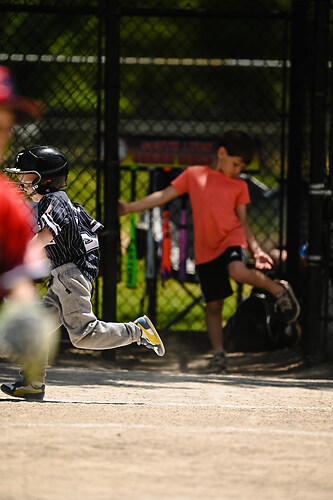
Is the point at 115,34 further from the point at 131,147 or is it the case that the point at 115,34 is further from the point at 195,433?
the point at 195,433

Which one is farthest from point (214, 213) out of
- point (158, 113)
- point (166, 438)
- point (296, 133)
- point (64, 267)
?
point (158, 113)

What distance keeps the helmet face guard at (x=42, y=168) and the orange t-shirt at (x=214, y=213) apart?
2.11 meters

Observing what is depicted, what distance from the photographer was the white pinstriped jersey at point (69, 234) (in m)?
5.43

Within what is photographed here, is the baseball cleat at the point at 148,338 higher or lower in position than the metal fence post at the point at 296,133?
lower

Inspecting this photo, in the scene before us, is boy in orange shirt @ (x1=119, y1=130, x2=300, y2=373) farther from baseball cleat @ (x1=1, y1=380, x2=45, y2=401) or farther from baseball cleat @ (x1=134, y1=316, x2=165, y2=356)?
baseball cleat @ (x1=1, y1=380, x2=45, y2=401)

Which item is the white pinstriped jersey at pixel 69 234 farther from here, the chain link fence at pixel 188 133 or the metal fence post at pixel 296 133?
the metal fence post at pixel 296 133

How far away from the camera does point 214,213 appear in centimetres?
758

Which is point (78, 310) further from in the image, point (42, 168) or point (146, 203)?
point (146, 203)

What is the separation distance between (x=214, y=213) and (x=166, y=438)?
10.8 ft

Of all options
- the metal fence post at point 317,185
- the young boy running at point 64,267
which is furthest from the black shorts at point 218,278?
the young boy running at point 64,267

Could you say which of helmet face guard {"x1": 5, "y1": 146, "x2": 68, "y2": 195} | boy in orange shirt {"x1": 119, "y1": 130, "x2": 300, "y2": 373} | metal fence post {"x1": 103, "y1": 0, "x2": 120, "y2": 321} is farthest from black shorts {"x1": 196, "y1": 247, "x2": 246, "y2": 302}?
helmet face guard {"x1": 5, "y1": 146, "x2": 68, "y2": 195}

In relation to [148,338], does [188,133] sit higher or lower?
higher

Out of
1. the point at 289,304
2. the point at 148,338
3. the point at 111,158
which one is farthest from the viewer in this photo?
the point at 111,158

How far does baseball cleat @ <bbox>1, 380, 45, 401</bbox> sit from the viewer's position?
555 centimetres
